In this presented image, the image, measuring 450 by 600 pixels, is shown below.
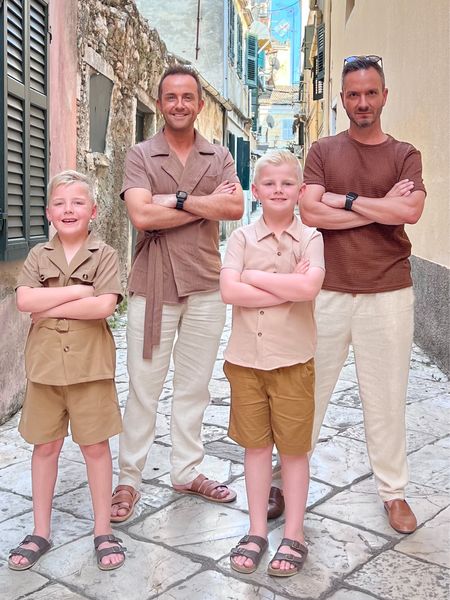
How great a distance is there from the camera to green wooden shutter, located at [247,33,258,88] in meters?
24.6

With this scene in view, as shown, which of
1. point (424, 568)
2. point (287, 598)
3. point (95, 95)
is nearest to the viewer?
point (287, 598)

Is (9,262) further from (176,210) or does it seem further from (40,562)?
(40,562)

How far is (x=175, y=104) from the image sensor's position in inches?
122

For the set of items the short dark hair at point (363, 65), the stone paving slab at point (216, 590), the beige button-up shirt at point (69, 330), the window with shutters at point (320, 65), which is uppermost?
the window with shutters at point (320, 65)

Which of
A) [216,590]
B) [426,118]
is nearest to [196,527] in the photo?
[216,590]

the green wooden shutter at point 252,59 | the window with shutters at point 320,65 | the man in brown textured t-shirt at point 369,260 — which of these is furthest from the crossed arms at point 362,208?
the green wooden shutter at point 252,59

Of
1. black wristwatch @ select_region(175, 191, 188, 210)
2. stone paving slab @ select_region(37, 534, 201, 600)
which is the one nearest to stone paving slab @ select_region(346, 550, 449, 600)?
stone paving slab @ select_region(37, 534, 201, 600)

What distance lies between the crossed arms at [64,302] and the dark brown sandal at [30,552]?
0.88m

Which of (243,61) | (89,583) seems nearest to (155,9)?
(243,61)

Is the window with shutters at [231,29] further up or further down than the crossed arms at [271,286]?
further up

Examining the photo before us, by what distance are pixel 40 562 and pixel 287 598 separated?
0.95 meters

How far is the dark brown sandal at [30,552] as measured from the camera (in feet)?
8.80

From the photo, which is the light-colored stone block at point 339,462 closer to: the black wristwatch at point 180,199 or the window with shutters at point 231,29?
the black wristwatch at point 180,199

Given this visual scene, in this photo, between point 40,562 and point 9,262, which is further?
point 9,262
